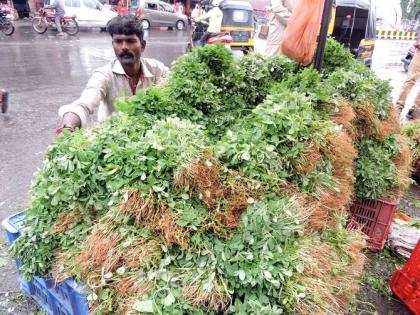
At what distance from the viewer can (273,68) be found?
3080mm

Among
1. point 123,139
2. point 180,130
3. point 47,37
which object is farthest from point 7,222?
point 47,37

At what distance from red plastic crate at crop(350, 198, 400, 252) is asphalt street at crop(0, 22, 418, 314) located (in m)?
2.83

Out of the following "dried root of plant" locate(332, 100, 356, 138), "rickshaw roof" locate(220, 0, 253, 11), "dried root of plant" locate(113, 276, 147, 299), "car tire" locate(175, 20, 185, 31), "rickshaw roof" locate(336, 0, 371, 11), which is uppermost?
"rickshaw roof" locate(336, 0, 371, 11)

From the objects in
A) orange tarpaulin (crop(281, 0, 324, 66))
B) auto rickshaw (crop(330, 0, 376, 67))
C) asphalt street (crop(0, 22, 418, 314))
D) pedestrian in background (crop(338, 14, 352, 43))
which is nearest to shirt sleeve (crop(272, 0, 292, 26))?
orange tarpaulin (crop(281, 0, 324, 66))

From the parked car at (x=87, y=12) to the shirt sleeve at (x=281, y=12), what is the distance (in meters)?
11.8

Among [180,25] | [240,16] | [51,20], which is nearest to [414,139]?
[240,16]

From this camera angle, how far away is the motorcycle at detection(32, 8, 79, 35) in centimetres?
1393

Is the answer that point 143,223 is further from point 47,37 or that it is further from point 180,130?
point 47,37

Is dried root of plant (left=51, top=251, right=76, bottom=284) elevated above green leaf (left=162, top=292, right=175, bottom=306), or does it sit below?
below

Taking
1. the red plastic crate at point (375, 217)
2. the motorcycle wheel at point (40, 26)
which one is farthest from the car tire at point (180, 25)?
the red plastic crate at point (375, 217)

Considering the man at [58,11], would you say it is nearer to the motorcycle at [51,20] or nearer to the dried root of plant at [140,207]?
the motorcycle at [51,20]

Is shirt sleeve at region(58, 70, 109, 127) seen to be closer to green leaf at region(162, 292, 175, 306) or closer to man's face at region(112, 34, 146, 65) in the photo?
man's face at region(112, 34, 146, 65)

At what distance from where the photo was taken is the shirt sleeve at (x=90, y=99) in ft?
7.19

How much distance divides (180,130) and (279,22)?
3.78 m
